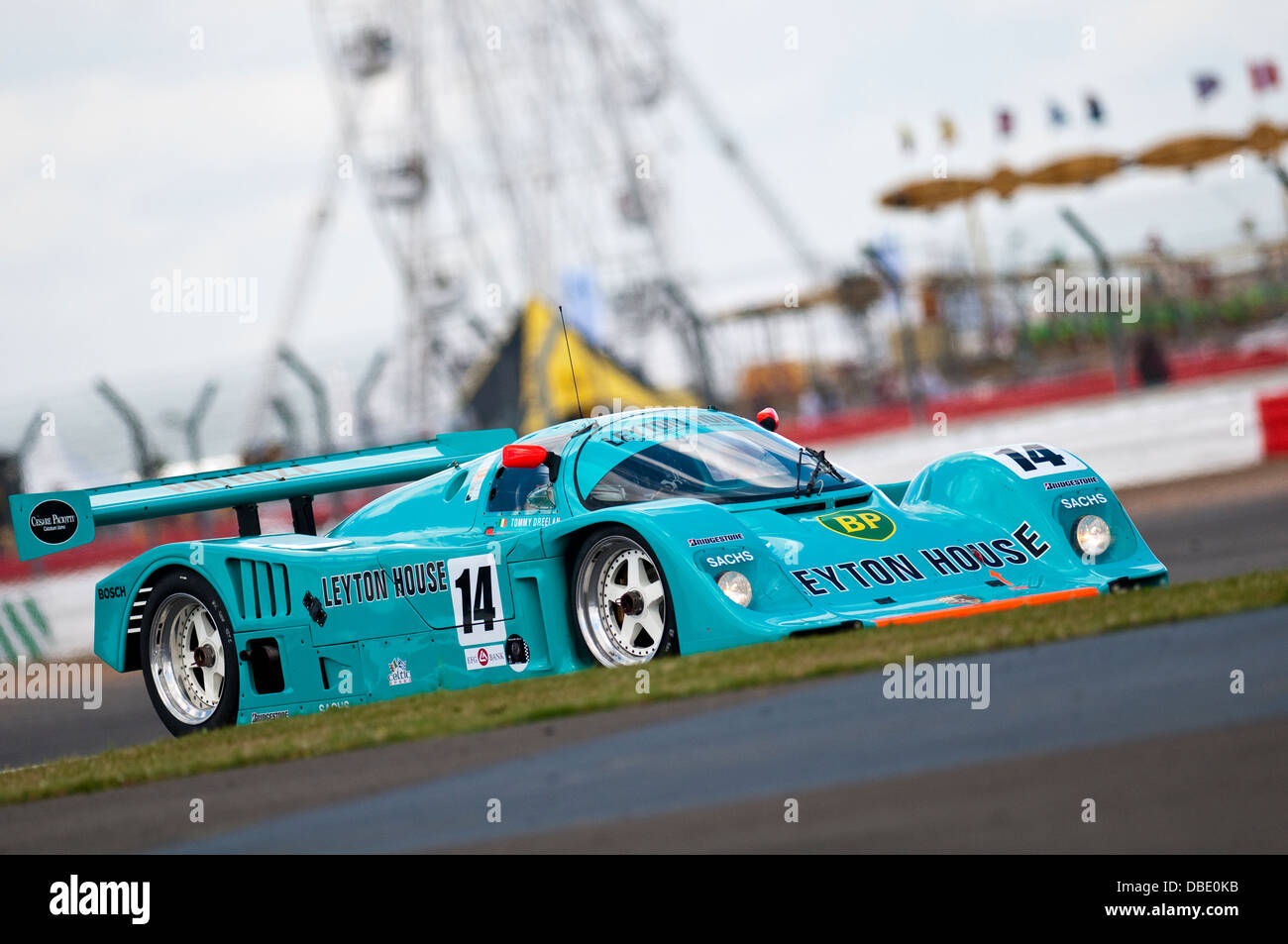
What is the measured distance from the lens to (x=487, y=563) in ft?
25.6

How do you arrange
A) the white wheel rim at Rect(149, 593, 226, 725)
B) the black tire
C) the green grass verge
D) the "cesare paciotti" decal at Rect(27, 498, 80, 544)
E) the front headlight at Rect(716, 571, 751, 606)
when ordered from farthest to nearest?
the "cesare paciotti" decal at Rect(27, 498, 80, 544) < the white wheel rim at Rect(149, 593, 226, 725) < the black tire < the front headlight at Rect(716, 571, 751, 606) < the green grass verge

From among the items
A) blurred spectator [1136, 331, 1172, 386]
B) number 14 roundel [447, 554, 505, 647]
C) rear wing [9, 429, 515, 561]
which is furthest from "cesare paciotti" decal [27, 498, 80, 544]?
blurred spectator [1136, 331, 1172, 386]

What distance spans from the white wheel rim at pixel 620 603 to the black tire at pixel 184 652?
1.95m

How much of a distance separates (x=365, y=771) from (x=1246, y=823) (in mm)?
2832

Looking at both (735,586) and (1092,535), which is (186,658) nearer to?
(735,586)

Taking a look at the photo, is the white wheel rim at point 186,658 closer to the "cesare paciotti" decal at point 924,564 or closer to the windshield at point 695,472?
the windshield at point 695,472

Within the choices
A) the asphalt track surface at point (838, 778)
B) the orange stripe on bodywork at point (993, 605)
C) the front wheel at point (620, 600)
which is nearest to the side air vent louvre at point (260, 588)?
the front wheel at point (620, 600)

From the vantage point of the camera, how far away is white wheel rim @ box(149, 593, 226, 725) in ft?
28.6

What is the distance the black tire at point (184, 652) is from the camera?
28.1 feet

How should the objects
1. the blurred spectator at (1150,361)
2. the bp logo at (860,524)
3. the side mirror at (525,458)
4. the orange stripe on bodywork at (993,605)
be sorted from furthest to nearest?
the blurred spectator at (1150,361), the side mirror at (525,458), the bp logo at (860,524), the orange stripe on bodywork at (993,605)

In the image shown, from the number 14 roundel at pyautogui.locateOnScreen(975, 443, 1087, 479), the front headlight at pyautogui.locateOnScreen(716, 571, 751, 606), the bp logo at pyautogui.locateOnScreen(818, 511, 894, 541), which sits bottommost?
the front headlight at pyautogui.locateOnScreen(716, 571, 751, 606)

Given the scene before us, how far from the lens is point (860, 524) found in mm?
7824

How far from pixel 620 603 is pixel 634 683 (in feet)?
3.15

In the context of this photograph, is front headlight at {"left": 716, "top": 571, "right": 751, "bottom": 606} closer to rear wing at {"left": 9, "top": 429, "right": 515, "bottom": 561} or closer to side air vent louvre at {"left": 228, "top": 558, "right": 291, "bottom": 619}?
side air vent louvre at {"left": 228, "top": 558, "right": 291, "bottom": 619}
